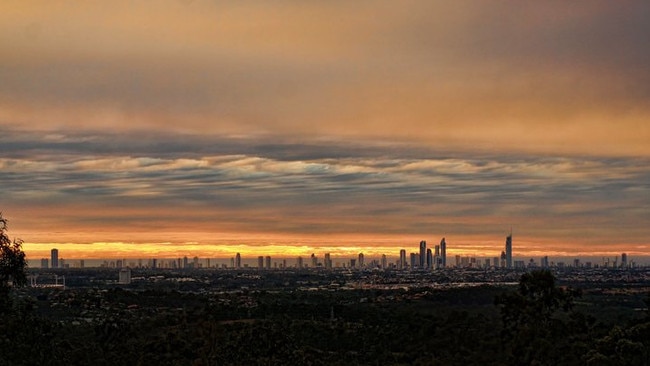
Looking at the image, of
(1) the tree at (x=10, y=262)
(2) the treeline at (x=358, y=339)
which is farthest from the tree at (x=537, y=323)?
(1) the tree at (x=10, y=262)

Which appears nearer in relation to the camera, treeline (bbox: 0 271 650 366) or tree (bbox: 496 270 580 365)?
treeline (bbox: 0 271 650 366)

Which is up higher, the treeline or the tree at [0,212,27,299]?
the tree at [0,212,27,299]

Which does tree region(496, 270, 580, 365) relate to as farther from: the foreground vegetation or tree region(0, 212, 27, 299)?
tree region(0, 212, 27, 299)

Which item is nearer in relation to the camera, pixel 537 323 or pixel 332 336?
pixel 537 323

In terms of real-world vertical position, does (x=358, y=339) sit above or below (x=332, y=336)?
below

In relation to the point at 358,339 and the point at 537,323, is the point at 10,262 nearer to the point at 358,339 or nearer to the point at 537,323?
the point at 537,323

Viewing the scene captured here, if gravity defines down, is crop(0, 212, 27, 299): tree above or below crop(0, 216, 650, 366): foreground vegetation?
above

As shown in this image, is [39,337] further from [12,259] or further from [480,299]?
[480,299]

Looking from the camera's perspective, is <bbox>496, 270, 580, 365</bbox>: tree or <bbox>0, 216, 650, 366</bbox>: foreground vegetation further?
<bbox>496, 270, 580, 365</bbox>: tree

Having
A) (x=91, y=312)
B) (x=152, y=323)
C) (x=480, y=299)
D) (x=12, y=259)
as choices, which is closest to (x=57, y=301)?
(x=91, y=312)

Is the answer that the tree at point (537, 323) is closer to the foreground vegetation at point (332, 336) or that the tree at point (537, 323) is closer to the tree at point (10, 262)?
the foreground vegetation at point (332, 336)

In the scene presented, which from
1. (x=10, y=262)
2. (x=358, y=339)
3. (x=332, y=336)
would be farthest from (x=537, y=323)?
(x=332, y=336)

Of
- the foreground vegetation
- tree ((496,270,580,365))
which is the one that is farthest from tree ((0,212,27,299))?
tree ((496,270,580,365))
